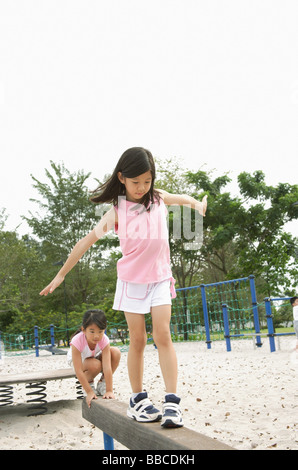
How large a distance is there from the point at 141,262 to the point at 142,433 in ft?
2.78

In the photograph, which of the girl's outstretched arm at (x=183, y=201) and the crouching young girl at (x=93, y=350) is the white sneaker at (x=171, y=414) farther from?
the crouching young girl at (x=93, y=350)

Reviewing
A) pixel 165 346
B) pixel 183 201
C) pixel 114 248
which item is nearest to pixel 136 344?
pixel 165 346

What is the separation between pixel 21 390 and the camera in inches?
313

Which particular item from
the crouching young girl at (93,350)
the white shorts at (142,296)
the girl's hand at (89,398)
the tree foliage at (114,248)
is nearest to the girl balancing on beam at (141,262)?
the white shorts at (142,296)

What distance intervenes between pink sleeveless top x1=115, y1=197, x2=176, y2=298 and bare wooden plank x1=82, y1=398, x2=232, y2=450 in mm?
722

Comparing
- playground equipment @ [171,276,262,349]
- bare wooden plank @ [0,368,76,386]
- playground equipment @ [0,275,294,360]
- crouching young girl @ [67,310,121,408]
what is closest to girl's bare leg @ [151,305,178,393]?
crouching young girl @ [67,310,121,408]

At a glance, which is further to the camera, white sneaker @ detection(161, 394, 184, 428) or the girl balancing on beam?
the girl balancing on beam

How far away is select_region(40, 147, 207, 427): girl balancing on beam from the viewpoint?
2.45 m

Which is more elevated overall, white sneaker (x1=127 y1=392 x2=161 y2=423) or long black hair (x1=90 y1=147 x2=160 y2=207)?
long black hair (x1=90 y1=147 x2=160 y2=207)

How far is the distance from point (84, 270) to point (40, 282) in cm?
321

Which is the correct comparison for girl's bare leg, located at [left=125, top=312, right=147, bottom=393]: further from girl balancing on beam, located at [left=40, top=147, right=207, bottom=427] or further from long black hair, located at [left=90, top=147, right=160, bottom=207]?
long black hair, located at [left=90, top=147, right=160, bottom=207]

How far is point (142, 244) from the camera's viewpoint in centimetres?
254

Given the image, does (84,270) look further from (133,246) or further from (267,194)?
(133,246)
